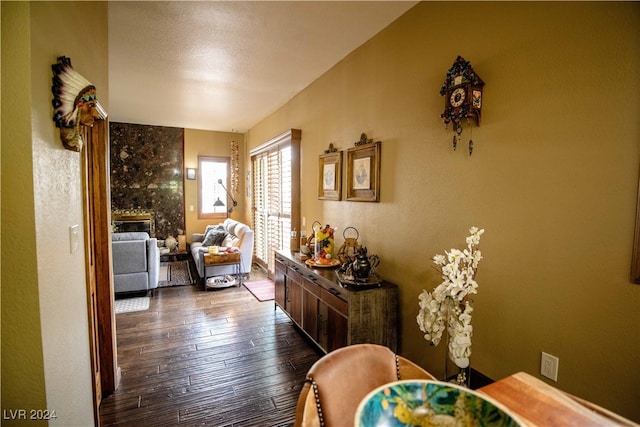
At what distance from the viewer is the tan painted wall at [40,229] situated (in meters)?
1.01

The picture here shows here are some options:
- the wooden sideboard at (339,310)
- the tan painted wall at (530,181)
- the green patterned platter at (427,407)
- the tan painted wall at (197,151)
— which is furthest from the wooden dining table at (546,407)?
the tan painted wall at (197,151)

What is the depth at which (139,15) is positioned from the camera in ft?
7.91

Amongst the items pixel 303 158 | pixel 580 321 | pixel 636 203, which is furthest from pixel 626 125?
pixel 303 158

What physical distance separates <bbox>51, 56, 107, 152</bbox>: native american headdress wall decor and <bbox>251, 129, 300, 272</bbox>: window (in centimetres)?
290

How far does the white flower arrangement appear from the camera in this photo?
1468 millimetres

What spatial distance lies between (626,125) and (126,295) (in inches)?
210

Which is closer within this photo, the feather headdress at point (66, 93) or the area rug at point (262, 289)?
the feather headdress at point (66, 93)

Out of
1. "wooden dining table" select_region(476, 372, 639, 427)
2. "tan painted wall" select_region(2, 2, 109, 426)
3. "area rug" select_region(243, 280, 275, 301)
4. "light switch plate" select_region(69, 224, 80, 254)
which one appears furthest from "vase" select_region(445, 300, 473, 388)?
"area rug" select_region(243, 280, 275, 301)

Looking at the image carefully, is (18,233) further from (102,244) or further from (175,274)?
(175,274)

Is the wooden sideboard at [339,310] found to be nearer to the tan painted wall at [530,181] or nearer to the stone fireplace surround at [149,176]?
the tan painted wall at [530,181]

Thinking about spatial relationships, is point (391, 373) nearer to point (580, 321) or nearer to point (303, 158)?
point (580, 321)

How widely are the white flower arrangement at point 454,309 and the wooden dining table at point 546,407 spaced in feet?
1.17

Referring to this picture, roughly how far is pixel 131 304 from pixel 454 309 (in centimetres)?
420

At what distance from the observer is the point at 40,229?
43.1 inches
